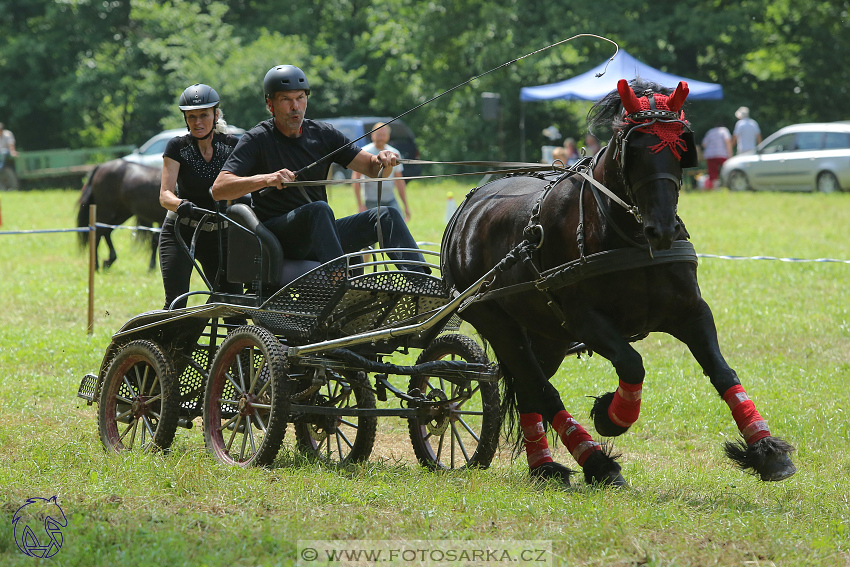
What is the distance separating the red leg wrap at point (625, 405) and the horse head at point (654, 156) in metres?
0.72

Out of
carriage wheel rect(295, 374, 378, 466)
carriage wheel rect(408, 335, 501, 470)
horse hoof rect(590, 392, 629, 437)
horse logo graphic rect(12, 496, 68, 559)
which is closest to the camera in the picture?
horse logo graphic rect(12, 496, 68, 559)

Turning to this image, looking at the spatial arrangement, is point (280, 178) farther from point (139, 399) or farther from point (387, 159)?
point (139, 399)

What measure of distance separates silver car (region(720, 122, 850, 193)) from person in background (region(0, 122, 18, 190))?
19.8m

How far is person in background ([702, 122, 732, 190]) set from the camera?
24.5m

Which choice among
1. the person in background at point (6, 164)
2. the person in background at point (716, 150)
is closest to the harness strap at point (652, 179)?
the person in background at point (716, 150)

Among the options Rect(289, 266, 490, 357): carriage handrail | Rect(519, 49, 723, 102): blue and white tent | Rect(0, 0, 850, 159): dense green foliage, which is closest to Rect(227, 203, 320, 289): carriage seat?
Rect(289, 266, 490, 357): carriage handrail

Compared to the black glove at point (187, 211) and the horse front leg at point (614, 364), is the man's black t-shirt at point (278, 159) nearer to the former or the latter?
the black glove at point (187, 211)

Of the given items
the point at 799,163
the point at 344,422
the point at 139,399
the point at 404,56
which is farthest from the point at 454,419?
the point at 404,56

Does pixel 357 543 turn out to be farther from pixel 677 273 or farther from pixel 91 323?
pixel 91 323

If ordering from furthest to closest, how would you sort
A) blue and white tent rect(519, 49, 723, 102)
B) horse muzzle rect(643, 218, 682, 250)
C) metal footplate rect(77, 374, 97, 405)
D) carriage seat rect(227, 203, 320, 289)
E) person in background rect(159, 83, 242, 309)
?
blue and white tent rect(519, 49, 723, 102) → person in background rect(159, 83, 242, 309) → metal footplate rect(77, 374, 97, 405) → carriage seat rect(227, 203, 320, 289) → horse muzzle rect(643, 218, 682, 250)

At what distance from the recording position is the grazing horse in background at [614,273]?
4391 millimetres

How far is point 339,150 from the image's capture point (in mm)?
5852

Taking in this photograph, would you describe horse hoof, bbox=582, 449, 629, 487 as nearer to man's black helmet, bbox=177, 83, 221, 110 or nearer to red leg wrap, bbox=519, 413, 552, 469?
red leg wrap, bbox=519, 413, 552, 469

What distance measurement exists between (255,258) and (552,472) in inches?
77.3
